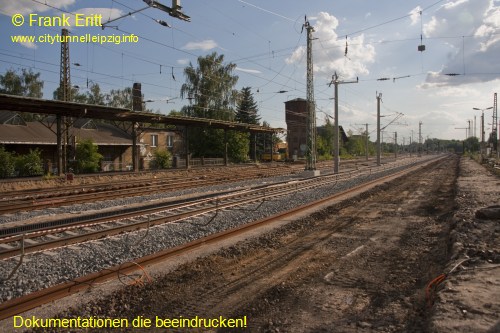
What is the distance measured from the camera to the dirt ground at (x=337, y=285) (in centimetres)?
541

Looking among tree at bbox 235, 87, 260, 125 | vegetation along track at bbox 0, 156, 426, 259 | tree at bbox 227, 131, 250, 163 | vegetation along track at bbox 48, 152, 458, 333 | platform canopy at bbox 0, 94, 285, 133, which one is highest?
tree at bbox 235, 87, 260, 125

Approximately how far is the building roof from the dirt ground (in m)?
23.1

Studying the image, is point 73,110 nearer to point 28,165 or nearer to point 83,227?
point 28,165

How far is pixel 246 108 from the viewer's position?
68688 millimetres

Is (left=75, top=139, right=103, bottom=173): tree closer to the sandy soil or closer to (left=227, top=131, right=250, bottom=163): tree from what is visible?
(left=227, top=131, right=250, bottom=163): tree

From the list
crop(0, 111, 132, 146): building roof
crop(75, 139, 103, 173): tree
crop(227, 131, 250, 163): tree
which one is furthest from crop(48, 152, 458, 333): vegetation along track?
crop(227, 131, 250, 163): tree

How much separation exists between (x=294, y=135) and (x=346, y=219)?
3426 inches

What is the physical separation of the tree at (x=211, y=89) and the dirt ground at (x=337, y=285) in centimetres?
5543

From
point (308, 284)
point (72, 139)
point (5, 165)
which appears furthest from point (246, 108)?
point (308, 284)

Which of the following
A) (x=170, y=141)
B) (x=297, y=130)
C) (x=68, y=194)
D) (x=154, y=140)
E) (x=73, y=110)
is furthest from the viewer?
(x=297, y=130)

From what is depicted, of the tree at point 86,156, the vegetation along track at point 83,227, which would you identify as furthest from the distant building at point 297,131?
the vegetation along track at point 83,227

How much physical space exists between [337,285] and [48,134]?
40.6m

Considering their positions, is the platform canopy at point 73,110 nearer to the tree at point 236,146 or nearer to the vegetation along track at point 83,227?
the vegetation along track at point 83,227

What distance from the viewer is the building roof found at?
3556 centimetres
